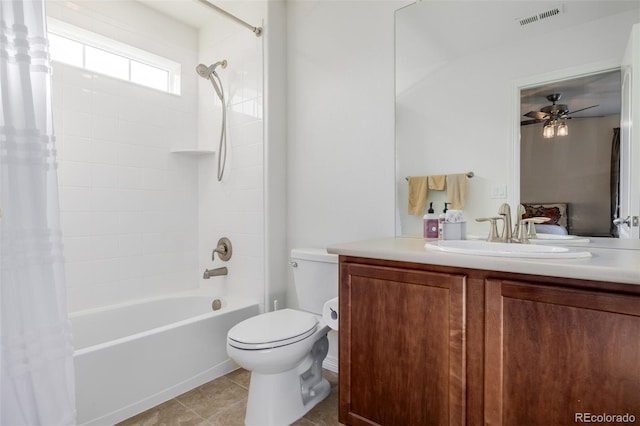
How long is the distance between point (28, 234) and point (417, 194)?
1.67 meters

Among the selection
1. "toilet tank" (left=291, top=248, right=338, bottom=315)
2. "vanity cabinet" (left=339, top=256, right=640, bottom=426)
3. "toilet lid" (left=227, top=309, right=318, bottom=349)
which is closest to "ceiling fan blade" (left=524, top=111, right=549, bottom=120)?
"vanity cabinet" (left=339, top=256, right=640, bottom=426)

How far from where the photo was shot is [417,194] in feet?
6.05

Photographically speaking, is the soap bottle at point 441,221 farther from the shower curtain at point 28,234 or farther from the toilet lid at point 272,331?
the shower curtain at point 28,234

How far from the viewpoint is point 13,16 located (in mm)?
1094

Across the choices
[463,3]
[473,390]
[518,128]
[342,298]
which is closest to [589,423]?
[473,390]

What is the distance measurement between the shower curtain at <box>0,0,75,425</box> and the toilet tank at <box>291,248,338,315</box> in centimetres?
116

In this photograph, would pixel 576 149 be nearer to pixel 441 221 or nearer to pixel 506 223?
pixel 506 223

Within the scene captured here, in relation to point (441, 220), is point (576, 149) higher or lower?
higher

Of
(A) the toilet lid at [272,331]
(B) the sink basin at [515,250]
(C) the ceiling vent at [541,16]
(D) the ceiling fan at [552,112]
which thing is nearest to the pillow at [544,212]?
(B) the sink basin at [515,250]

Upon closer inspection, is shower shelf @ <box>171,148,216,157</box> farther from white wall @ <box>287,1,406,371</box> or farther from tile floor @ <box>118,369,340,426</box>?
tile floor @ <box>118,369,340,426</box>

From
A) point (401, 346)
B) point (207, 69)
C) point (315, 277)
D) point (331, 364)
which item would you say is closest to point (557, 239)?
point (401, 346)

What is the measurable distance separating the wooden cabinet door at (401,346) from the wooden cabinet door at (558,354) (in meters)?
0.10

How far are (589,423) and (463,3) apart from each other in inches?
72.0

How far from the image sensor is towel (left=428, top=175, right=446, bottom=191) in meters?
1.75
